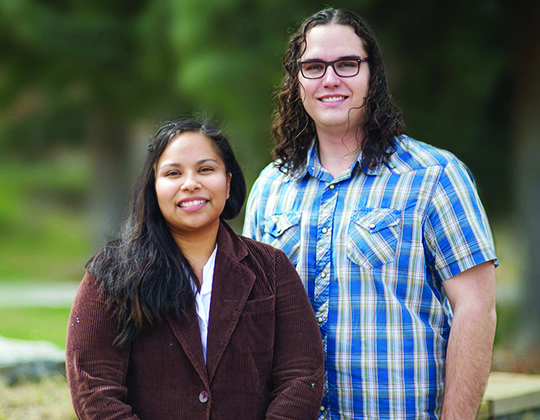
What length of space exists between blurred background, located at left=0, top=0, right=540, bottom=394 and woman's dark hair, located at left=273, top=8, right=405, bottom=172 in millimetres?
253

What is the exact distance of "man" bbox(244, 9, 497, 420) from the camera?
2143 mm

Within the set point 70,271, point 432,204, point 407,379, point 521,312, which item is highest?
point 432,204

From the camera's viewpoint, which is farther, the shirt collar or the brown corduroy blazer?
the shirt collar

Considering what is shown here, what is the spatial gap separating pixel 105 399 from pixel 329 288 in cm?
80

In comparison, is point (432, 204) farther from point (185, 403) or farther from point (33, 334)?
point (33, 334)

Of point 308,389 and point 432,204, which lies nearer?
point 308,389

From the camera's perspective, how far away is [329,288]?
88.0 inches

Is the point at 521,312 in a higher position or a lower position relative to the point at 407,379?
lower

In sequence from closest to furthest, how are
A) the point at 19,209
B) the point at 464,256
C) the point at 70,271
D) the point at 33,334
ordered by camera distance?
the point at 464,256 → the point at 33,334 → the point at 70,271 → the point at 19,209

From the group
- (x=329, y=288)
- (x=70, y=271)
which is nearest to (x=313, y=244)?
(x=329, y=288)

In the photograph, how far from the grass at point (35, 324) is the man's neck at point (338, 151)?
217 inches

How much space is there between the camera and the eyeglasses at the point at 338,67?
2301 mm

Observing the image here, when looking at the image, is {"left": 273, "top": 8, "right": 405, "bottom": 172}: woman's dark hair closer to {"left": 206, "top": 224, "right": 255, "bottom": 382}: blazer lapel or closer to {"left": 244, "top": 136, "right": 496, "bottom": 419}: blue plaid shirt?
{"left": 244, "top": 136, "right": 496, "bottom": 419}: blue plaid shirt

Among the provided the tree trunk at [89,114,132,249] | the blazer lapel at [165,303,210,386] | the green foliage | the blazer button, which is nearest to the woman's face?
the blazer lapel at [165,303,210,386]
